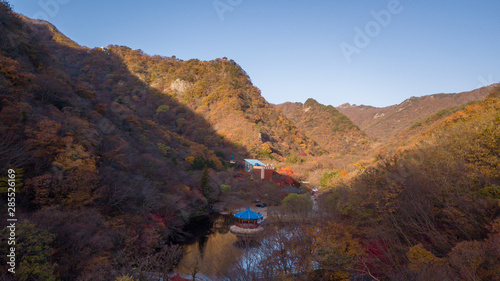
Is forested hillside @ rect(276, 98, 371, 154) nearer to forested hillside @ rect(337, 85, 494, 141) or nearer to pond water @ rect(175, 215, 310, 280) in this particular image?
forested hillside @ rect(337, 85, 494, 141)

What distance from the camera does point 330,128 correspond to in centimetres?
10944

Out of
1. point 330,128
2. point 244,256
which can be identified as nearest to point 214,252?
point 244,256

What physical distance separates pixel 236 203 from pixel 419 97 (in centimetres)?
12110

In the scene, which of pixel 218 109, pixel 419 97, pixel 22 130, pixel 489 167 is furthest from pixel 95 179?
pixel 419 97

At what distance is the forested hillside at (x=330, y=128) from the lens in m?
94.1

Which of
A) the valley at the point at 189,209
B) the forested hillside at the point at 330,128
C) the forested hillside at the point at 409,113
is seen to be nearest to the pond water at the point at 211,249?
the valley at the point at 189,209

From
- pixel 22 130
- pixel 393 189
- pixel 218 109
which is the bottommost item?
pixel 393 189

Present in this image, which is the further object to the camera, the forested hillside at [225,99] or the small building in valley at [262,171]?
the forested hillside at [225,99]

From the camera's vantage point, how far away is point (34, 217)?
37.1 ft

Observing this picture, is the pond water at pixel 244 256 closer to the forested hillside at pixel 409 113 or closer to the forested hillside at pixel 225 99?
the forested hillside at pixel 225 99

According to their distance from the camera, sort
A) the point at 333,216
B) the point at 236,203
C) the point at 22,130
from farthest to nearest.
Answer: the point at 236,203 → the point at 333,216 → the point at 22,130

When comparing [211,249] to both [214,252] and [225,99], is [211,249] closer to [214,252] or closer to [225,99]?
[214,252]

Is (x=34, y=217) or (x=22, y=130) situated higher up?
(x=22, y=130)

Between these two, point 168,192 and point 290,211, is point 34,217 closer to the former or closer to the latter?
point 168,192
